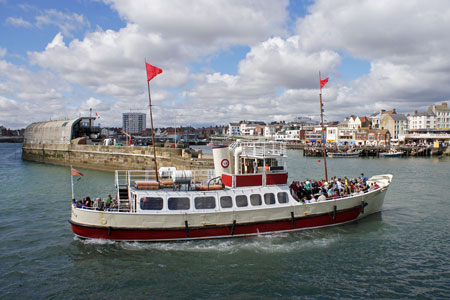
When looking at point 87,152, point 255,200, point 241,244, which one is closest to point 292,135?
point 87,152

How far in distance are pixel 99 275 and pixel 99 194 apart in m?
16.5

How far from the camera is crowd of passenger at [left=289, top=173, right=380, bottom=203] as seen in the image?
18150 mm

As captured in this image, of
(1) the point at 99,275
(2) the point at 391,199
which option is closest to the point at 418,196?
(2) the point at 391,199

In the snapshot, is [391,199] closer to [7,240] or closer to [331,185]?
[331,185]

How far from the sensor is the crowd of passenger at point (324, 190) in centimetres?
1815

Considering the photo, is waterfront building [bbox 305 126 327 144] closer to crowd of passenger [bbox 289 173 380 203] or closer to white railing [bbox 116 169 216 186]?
white railing [bbox 116 169 216 186]

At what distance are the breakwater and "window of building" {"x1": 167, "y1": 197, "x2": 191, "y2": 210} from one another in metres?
19.5

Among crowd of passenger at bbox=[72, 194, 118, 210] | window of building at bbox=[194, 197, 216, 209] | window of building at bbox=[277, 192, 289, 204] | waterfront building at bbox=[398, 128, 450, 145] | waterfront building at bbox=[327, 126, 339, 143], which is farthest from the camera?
waterfront building at bbox=[327, 126, 339, 143]

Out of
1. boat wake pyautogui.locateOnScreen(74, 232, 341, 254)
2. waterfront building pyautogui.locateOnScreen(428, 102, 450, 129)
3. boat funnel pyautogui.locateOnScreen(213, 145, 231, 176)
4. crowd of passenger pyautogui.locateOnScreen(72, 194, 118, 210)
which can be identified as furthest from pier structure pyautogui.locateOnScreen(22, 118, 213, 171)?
waterfront building pyautogui.locateOnScreen(428, 102, 450, 129)

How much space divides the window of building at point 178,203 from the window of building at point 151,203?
439 mm

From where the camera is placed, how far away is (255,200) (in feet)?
55.1

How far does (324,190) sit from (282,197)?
11.3 ft

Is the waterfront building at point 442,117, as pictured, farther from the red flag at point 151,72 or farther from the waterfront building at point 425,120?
the red flag at point 151,72

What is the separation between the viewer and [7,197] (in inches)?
1072
